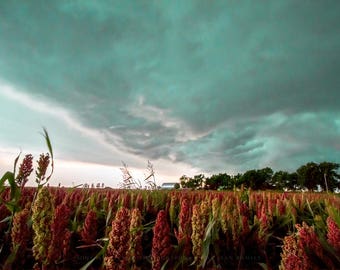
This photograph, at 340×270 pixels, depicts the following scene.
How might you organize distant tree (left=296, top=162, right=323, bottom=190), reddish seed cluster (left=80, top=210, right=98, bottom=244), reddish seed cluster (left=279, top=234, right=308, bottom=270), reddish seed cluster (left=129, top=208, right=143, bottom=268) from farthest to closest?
distant tree (left=296, top=162, right=323, bottom=190), reddish seed cluster (left=80, top=210, right=98, bottom=244), reddish seed cluster (left=129, top=208, right=143, bottom=268), reddish seed cluster (left=279, top=234, right=308, bottom=270)

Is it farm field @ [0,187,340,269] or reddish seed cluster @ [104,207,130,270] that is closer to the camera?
reddish seed cluster @ [104,207,130,270]

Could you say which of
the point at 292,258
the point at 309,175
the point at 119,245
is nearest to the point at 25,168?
the point at 119,245

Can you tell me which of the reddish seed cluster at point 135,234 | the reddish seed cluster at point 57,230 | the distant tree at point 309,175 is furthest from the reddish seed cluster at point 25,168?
the distant tree at point 309,175

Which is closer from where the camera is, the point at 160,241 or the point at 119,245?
the point at 119,245

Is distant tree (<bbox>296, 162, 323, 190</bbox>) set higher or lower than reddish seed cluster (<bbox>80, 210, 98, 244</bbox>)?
higher

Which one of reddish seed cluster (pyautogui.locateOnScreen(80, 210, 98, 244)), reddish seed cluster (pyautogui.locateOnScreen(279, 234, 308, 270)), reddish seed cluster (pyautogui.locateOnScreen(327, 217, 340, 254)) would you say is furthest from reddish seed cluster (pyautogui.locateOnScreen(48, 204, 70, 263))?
reddish seed cluster (pyautogui.locateOnScreen(327, 217, 340, 254))

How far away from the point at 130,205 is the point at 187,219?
1.80m

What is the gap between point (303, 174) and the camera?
185ft

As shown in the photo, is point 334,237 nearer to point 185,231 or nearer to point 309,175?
point 185,231

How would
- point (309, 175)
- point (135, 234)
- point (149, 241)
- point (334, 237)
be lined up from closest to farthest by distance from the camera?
point (135, 234)
point (334, 237)
point (149, 241)
point (309, 175)

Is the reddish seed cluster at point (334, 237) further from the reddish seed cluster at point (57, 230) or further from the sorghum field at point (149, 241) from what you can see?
the reddish seed cluster at point (57, 230)

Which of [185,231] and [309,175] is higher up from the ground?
[309,175]

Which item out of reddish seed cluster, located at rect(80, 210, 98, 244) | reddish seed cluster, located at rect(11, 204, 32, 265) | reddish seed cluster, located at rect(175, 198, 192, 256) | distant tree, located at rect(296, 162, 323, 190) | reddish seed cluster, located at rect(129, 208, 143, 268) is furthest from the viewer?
distant tree, located at rect(296, 162, 323, 190)

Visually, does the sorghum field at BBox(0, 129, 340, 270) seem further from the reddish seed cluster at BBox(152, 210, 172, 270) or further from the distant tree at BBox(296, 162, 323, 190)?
the distant tree at BBox(296, 162, 323, 190)
